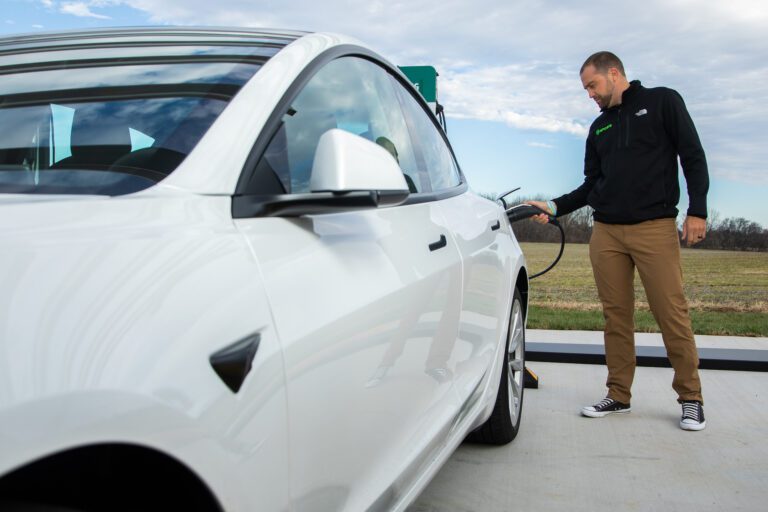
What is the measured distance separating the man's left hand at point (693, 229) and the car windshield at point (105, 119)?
120 inches

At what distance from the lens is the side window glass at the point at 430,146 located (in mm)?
2916

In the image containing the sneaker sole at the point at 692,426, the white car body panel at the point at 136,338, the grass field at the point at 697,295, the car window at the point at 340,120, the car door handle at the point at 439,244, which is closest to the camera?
the white car body panel at the point at 136,338

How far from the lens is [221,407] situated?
1.18 meters

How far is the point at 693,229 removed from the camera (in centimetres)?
418

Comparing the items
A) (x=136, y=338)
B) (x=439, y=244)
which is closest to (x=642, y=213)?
(x=439, y=244)

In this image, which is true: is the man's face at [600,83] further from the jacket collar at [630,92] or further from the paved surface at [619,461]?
the paved surface at [619,461]

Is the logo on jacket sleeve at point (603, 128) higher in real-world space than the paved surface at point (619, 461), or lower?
higher

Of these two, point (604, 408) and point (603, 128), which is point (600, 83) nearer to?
point (603, 128)

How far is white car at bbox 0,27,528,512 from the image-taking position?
1.07 m

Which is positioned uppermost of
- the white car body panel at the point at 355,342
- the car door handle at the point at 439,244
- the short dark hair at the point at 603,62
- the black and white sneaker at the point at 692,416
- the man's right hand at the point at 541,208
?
the short dark hair at the point at 603,62

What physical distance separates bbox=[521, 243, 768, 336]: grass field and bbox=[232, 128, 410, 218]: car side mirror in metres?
5.57

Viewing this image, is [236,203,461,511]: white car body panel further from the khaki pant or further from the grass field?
the grass field

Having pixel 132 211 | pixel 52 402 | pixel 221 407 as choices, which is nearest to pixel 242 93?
pixel 132 211

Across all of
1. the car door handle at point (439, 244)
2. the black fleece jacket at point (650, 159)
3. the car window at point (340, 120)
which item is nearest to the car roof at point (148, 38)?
the car window at point (340, 120)
